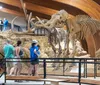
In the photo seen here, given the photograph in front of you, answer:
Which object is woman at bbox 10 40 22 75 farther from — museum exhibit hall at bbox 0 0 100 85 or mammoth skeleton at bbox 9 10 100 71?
mammoth skeleton at bbox 9 10 100 71

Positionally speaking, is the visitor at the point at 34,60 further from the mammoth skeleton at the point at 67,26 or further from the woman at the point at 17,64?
the mammoth skeleton at the point at 67,26

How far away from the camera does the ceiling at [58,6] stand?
65.4 feet

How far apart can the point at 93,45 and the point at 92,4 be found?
3.79 m

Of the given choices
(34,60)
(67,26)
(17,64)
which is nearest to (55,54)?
(67,26)

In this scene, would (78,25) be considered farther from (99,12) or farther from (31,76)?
(99,12)

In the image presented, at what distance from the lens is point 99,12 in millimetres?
19453

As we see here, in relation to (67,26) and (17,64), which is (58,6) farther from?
(17,64)

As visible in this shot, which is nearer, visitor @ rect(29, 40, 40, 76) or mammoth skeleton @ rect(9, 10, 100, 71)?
visitor @ rect(29, 40, 40, 76)

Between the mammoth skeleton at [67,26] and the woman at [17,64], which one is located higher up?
the mammoth skeleton at [67,26]

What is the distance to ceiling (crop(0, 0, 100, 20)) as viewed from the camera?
19.9m

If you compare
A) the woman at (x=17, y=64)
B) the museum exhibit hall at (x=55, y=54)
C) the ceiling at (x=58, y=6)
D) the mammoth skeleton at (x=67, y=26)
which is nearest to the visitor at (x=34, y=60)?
the museum exhibit hall at (x=55, y=54)

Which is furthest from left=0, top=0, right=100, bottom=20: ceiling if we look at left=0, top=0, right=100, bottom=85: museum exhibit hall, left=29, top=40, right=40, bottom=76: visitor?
left=29, top=40, right=40, bottom=76: visitor

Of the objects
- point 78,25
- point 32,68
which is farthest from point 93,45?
point 32,68

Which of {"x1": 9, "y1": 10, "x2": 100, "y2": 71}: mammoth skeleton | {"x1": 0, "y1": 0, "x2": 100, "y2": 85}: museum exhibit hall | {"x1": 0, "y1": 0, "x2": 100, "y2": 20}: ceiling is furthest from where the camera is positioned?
{"x1": 0, "y1": 0, "x2": 100, "y2": 20}: ceiling
